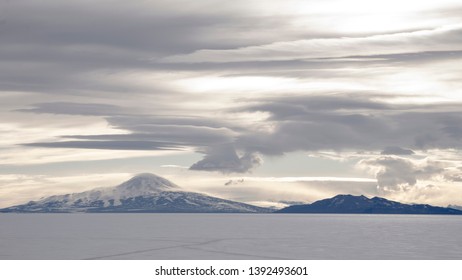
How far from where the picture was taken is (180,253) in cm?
13325

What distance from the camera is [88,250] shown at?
147 metres

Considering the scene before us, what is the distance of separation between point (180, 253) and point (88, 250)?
27482 millimetres
